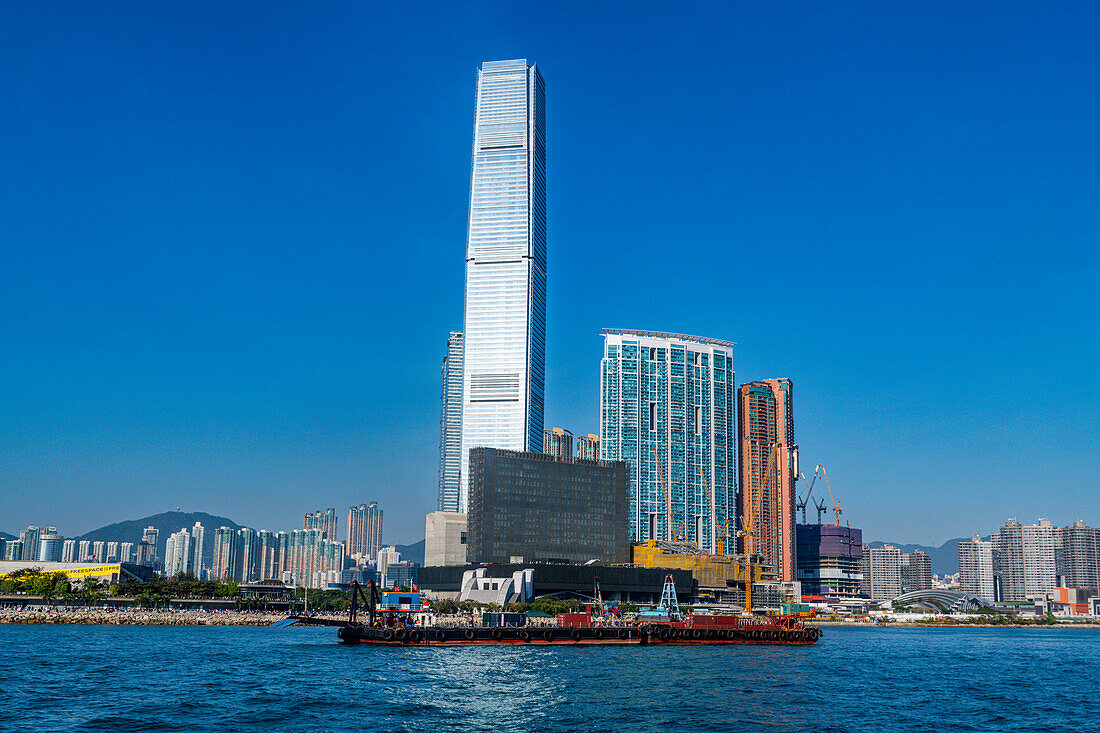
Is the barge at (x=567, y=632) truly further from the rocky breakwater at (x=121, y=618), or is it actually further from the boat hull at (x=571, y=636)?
the rocky breakwater at (x=121, y=618)

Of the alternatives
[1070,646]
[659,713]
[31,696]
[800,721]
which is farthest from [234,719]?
[1070,646]

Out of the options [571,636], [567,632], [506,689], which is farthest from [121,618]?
[506,689]

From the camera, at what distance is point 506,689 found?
86.1 meters

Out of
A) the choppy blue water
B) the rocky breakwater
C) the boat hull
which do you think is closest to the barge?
the boat hull

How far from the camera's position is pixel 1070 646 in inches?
7859

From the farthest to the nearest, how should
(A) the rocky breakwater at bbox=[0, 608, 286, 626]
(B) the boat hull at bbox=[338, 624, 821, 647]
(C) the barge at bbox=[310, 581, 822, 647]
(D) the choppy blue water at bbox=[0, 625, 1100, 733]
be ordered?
(A) the rocky breakwater at bbox=[0, 608, 286, 626]
(C) the barge at bbox=[310, 581, 822, 647]
(B) the boat hull at bbox=[338, 624, 821, 647]
(D) the choppy blue water at bbox=[0, 625, 1100, 733]

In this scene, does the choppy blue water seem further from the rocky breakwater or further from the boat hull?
the rocky breakwater

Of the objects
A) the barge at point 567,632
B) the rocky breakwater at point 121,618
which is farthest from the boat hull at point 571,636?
the rocky breakwater at point 121,618

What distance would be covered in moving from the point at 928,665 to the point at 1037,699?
38765mm

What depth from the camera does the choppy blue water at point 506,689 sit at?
69812 millimetres

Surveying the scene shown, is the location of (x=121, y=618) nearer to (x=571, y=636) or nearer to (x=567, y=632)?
(x=567, y=632)

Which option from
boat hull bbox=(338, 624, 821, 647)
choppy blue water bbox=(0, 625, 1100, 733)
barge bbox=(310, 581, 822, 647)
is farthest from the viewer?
barge bbox=(310, 581, 822, 647)

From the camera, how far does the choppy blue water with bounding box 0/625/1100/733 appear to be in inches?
2749

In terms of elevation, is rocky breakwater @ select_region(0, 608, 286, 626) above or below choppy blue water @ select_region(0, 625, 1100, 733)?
below
